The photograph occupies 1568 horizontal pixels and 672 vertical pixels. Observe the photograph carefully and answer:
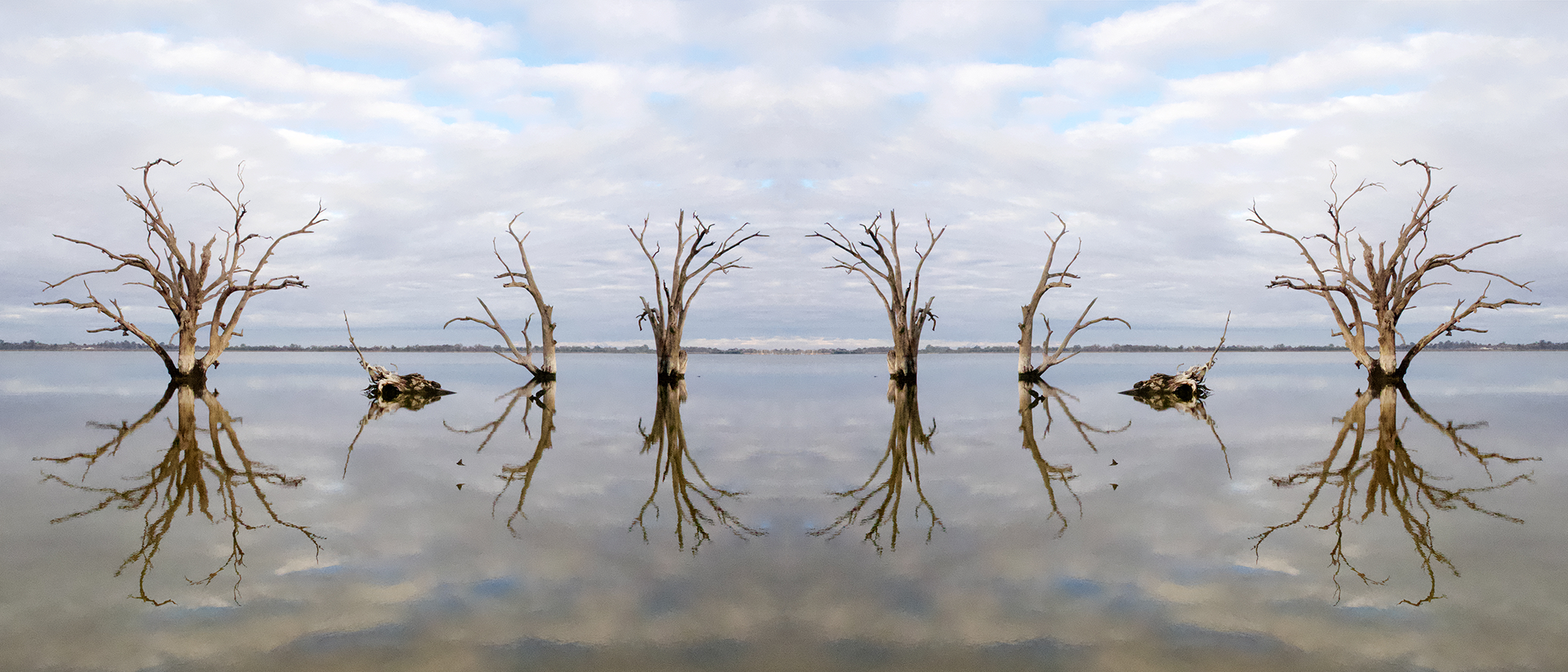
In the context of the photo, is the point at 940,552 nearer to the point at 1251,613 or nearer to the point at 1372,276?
the point at 1251,613

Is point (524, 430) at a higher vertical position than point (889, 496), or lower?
lower

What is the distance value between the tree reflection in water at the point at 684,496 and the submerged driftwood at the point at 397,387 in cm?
1356

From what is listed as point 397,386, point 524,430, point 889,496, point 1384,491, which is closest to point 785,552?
point 889,496

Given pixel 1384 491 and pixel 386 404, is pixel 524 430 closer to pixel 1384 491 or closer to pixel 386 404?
pixel 386 404

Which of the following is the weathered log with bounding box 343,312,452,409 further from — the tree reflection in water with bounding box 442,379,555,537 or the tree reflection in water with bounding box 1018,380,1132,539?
the tree reflection in water with bounding box 1018,380,1132,539

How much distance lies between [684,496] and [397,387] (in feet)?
66.6

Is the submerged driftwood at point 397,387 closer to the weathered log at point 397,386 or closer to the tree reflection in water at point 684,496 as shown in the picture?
the weathered log at point 397,386

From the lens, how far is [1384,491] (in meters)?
7.96

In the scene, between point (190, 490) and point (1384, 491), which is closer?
point (1384, 491)

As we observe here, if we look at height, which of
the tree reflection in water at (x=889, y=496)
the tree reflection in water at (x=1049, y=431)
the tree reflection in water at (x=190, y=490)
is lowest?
the tree reflection in water at (x=190, y=490)

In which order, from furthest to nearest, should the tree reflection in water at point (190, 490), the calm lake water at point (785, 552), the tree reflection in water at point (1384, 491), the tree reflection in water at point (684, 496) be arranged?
the tree reflection in water at point (684, 496) < the tree reflection in water at point (190, 490) < the tree reflection in water at point (1384, 491) < the calm lake water at point (785, 552)

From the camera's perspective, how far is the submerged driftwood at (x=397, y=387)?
23641 millimetres

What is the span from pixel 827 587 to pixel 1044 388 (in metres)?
25.5

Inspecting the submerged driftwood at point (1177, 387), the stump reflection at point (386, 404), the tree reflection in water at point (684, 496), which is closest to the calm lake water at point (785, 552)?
the tree reflection in water at point (684, 496)
